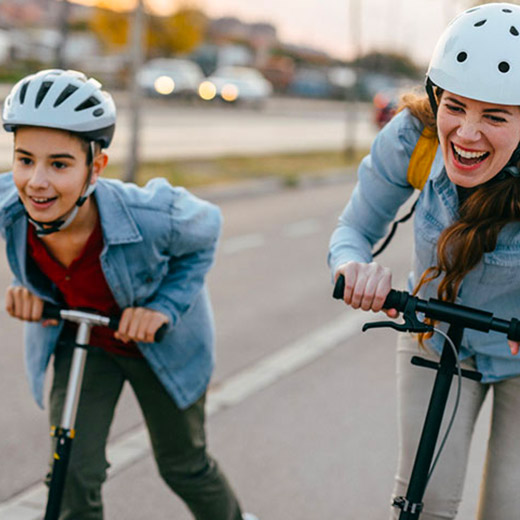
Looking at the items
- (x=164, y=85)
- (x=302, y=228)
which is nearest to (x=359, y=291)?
(x=302, y=228)

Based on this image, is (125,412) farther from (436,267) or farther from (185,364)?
(436,267)

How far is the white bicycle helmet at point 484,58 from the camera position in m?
2.26

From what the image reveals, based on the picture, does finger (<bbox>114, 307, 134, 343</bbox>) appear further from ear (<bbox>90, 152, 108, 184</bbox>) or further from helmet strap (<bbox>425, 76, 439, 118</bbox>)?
helmet strap (<bbox>425, 76, 439, 118</bbox>)

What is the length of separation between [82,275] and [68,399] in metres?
0.43

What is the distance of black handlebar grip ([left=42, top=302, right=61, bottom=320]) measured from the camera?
2912 millimetres

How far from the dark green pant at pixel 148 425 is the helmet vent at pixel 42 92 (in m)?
0.87

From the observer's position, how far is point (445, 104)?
2.35 m

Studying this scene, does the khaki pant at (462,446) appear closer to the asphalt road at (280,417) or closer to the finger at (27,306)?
the finger at (27,306)

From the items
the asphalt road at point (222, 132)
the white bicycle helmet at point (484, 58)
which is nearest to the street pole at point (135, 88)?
the asphalt road at point (222, 132)

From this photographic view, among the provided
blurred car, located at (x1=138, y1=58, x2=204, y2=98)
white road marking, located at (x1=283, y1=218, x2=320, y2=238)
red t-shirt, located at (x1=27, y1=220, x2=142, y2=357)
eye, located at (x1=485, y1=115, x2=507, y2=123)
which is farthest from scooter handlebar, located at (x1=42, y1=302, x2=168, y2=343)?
blurred car, located at (x1=138, y1=58, x2=204, y2=98)

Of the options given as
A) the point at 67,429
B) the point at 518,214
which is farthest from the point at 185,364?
the point at 518,214

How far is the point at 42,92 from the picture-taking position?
110 inches

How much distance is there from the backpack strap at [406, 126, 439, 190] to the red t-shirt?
3.43ft

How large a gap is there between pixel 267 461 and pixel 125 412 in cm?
93
